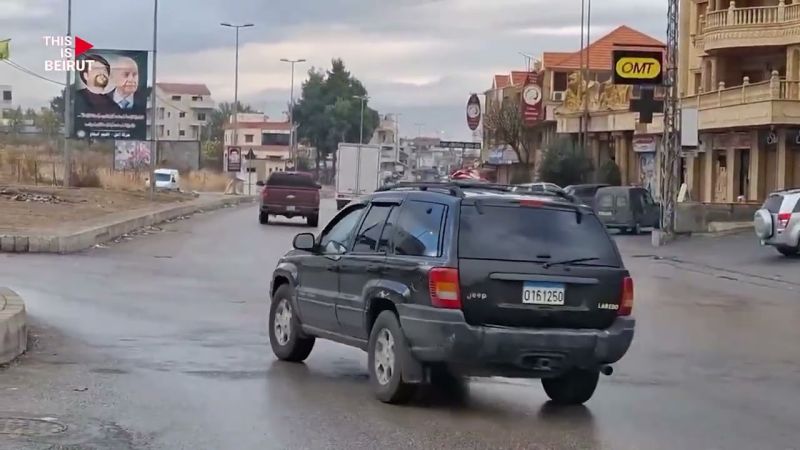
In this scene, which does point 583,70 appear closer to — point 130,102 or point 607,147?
point 607,147

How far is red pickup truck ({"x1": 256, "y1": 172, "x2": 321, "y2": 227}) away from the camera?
138 ft

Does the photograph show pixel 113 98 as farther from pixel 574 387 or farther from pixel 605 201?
pixel 574 387

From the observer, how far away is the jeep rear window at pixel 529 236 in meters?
9.36

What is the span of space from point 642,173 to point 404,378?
2203 inches

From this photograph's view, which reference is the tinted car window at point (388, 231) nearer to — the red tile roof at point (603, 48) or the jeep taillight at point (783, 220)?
the jeep taillight at point (783, 220)

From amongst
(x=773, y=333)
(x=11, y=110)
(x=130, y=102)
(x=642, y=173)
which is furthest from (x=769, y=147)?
(x=11, y=110)

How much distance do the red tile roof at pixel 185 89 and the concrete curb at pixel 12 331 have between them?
159 meters

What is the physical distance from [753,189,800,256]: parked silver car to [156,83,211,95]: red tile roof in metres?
146

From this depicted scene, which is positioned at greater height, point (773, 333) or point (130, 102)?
point (130, 102)

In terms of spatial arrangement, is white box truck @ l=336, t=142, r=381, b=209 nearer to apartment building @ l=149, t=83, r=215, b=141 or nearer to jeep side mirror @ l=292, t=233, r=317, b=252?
jeep side mirror @ l=292, t=233, r=317, b=252

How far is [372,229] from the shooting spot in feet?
34.4

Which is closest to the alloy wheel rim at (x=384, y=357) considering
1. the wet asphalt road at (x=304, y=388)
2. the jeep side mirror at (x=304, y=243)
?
the wet asphalt road at (x=304, y=388)

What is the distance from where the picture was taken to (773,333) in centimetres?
1588

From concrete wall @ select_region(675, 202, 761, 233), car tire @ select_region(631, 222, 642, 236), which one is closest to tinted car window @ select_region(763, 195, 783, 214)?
concrete wall @ select_region(675, 202, 761, 233)
